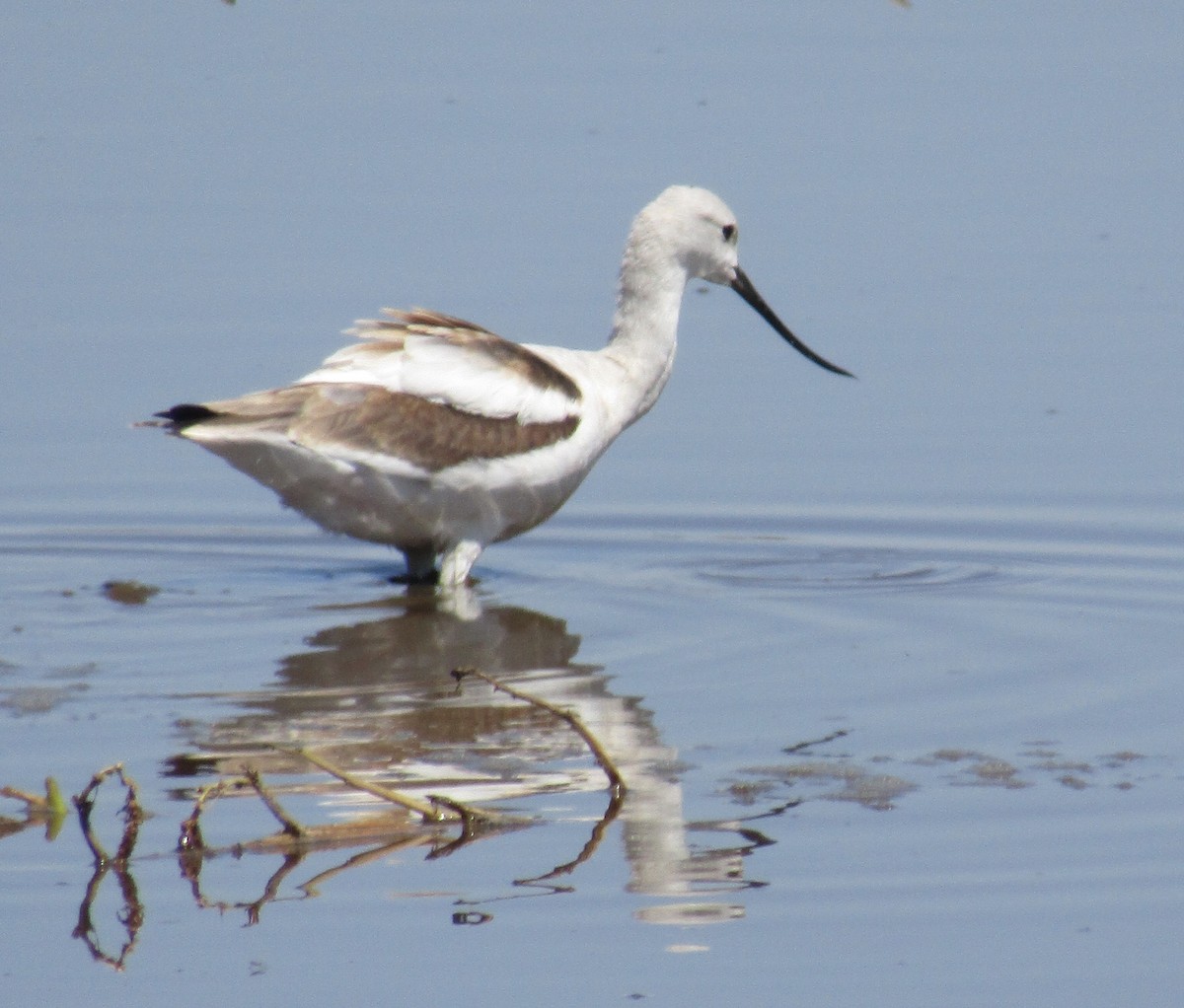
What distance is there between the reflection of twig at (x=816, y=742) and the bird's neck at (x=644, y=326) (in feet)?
8.77

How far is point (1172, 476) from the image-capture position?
1013 cm

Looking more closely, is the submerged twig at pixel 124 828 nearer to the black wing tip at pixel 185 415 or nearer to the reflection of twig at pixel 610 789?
the reflection of twig at pixel 610 789

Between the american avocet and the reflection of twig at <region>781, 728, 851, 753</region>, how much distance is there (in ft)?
7.25

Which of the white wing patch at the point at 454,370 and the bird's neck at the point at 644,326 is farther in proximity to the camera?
the bird's neck at the point at 644,326

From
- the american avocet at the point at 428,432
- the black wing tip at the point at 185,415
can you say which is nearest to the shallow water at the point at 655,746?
the american avocet at the point at 428,432

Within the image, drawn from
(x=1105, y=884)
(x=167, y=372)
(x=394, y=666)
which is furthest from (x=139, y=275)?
(x=1105, y=884)

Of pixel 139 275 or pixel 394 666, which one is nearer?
pixel 394 666

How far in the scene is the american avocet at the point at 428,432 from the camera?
8.44 metres

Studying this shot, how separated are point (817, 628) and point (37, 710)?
266cm

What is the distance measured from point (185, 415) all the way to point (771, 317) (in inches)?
126

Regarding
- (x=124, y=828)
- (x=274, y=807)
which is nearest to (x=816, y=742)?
(x=274, y=807)

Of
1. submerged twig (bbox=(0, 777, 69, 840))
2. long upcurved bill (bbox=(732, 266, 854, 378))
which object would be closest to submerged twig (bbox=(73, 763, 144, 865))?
submerged twig (bbox=(0, 777, 69, 840))

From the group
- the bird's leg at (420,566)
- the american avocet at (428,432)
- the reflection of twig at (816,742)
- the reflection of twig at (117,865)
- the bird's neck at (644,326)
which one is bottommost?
the reflection of twig at (117,865)

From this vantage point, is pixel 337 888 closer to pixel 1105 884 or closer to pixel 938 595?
pixel 1105 884
